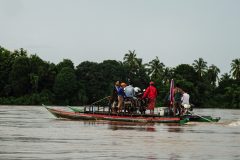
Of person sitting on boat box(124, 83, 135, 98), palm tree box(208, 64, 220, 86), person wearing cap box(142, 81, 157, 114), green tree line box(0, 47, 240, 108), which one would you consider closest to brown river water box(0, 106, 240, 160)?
person wearing cap box(142, 81, 157, 114)

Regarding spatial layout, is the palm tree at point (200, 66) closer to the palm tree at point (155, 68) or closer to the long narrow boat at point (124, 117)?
the palm tree at point (155, 68)

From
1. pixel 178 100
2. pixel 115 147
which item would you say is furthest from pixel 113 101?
pixel 115 147

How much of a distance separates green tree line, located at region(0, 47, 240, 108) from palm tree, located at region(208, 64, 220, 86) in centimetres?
454

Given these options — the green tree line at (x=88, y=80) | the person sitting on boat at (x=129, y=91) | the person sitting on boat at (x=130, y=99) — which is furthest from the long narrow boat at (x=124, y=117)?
the green tree line at (x=88, y=80)

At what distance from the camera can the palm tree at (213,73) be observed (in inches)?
5517

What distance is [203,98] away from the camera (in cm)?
12106

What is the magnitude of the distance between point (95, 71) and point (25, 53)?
12.7 m

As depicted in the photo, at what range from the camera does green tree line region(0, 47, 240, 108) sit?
361ft

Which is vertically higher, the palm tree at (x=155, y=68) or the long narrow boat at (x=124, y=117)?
the palm tree at (x=155, y=68)

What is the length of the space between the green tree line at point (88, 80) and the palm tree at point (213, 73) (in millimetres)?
4536

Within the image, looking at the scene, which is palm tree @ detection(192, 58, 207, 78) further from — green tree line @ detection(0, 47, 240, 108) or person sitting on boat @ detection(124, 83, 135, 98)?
person sitting on boat @ detection(124, 83, 135, 98)

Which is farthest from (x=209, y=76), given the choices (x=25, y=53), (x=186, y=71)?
(x=25, y=53)

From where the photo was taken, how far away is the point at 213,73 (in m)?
141

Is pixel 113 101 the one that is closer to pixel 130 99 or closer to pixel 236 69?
pixel 130 99
